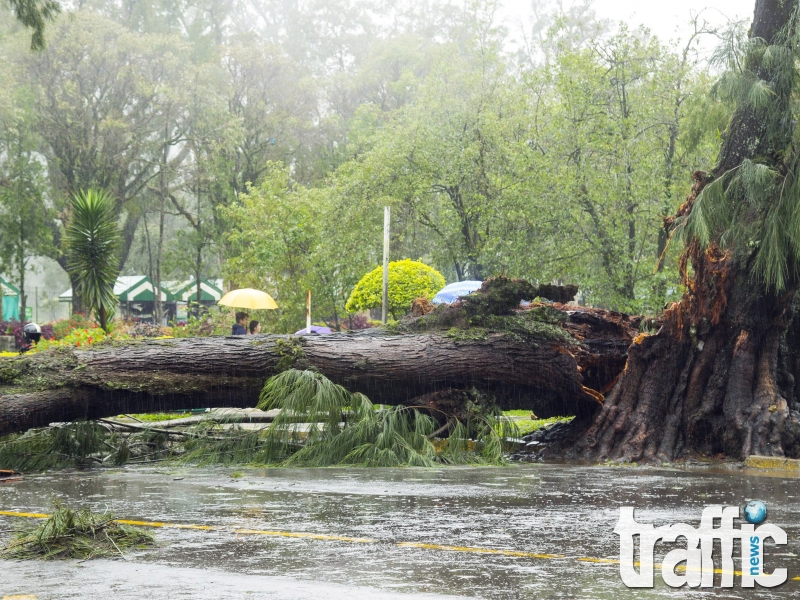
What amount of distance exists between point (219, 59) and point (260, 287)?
22.3 metres

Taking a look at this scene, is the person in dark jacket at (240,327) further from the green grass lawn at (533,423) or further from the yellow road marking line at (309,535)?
the yellow road marking line at (309,535)

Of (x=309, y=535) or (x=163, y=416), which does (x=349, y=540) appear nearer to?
(x=309, y=535)

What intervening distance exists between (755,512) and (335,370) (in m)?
6.25

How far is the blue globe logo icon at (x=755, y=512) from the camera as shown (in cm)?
730

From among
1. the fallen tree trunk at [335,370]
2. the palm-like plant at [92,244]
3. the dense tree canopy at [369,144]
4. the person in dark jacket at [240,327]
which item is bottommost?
the fallen tree trunk at [335,370]

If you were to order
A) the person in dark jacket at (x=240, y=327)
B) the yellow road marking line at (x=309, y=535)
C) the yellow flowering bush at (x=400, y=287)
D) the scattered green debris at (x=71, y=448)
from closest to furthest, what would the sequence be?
the yellow road marking line at (x=309, y=535) → the scattered green debris at (x=71, y=448) → the person in dark jacket at (x=240, y=327) → the yellow flowering bush at (x=400, y=287)

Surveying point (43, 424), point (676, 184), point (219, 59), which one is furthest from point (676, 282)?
point (219, 59)

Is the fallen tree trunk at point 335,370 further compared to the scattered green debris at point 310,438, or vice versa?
the scattered green debris at point 310,438

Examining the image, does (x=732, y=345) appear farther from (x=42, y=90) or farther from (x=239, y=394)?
(x=42, y=90)

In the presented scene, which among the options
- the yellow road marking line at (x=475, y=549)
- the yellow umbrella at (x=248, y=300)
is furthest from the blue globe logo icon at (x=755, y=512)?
the yellow umbrella at (x=248, y=300)

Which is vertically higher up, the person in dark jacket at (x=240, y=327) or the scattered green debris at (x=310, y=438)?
the person in dark jacket at (x=240, y=327)

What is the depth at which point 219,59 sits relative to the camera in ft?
175

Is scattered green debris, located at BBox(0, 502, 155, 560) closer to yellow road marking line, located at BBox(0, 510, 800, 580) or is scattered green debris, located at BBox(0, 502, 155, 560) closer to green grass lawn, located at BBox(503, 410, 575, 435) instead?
yellow road marking line, located at BBox(0, 510, 800, 580)

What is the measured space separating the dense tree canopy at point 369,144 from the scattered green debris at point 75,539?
9182 millimetres
